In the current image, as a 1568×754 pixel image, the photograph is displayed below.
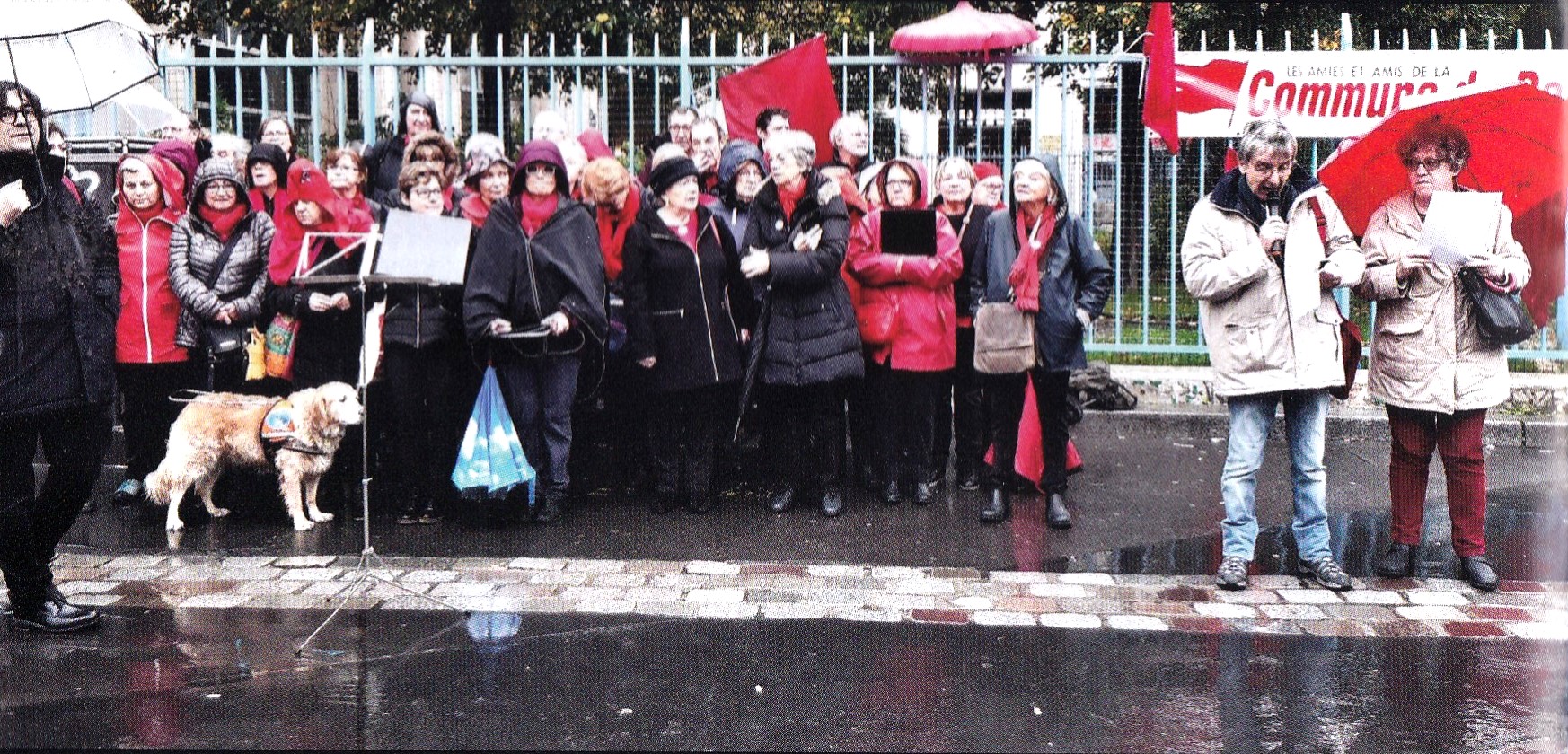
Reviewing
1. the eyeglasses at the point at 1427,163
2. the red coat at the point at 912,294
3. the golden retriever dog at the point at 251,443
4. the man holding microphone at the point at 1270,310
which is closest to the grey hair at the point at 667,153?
the red coat at the point at 912,294

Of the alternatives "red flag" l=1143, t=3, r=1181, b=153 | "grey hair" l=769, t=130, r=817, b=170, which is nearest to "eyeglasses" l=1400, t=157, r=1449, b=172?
"grey hair" l=769, t=130, r=817, b=170

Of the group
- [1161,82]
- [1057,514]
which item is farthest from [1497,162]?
[1161,82]

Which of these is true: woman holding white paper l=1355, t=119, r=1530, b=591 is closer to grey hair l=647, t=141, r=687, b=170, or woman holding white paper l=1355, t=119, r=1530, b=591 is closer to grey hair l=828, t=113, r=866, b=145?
grey hair l=828, t=113, r=866, b=145

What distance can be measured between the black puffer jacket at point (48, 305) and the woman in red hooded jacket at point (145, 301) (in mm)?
2293

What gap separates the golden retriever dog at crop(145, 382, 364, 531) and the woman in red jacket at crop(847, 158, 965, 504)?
2668mm

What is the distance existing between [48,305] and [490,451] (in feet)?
8.12

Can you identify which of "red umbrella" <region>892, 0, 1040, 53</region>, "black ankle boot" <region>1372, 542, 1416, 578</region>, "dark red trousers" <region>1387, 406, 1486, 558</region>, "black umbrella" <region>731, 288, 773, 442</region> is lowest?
"black ankle boot" <region>1372, 542, 1416, 578</region>

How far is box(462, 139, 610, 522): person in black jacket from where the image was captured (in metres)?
7.80

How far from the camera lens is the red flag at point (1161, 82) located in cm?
984

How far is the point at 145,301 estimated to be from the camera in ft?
26.8

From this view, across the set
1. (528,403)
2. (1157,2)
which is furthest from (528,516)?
(1157,2)

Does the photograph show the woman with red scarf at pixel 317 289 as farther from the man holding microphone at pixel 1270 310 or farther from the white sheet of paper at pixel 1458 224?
the white sheet of paper at pixel 1458 224

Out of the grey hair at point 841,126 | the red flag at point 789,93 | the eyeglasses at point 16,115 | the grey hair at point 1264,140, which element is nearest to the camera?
the eyeglasses at point 16,115

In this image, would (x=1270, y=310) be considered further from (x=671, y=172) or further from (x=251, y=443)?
(x=251, y=443)
